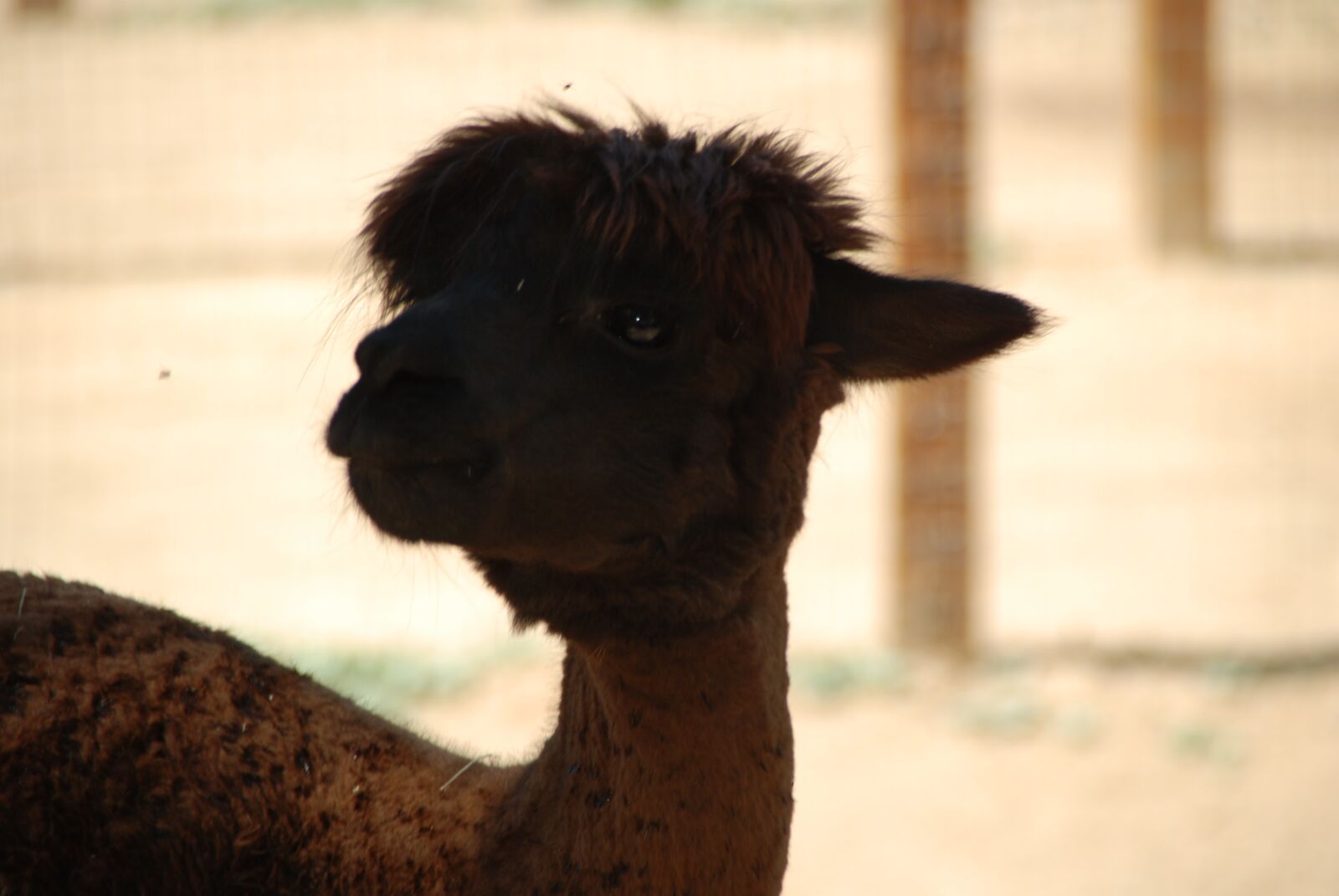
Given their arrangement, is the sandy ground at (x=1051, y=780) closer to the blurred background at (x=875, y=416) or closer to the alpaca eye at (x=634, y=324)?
the blurred background at (x=875, y=416)

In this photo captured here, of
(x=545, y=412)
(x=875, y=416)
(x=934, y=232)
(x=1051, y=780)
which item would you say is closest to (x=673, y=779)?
(x=545, y=412)

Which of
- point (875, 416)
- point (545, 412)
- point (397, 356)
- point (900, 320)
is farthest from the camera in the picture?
point (875, 416)

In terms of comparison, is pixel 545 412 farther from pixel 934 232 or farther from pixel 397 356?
pixel 934 232

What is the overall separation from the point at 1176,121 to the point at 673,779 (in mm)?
10427

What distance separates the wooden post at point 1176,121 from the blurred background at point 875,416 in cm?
4

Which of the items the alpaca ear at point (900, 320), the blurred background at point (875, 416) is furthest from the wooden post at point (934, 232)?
the alpaca ear at point (900, 320)

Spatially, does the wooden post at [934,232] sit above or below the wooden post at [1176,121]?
below

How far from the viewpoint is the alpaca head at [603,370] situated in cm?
210

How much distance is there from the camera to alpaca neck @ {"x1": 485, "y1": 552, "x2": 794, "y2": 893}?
7.25ft

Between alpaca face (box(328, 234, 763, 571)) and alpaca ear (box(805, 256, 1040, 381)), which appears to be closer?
alpaca face (box(328, 234, 763, 571))

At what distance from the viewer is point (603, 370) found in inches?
86.5

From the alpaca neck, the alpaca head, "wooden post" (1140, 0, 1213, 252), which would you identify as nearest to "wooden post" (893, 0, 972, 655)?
"wooden post" (1140, 0, 1213, 252)

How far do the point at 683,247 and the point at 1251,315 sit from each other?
11.0 metres

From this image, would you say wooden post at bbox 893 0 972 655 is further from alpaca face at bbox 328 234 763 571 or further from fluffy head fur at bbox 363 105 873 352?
alpaca face at bbox 328 234 763 571
